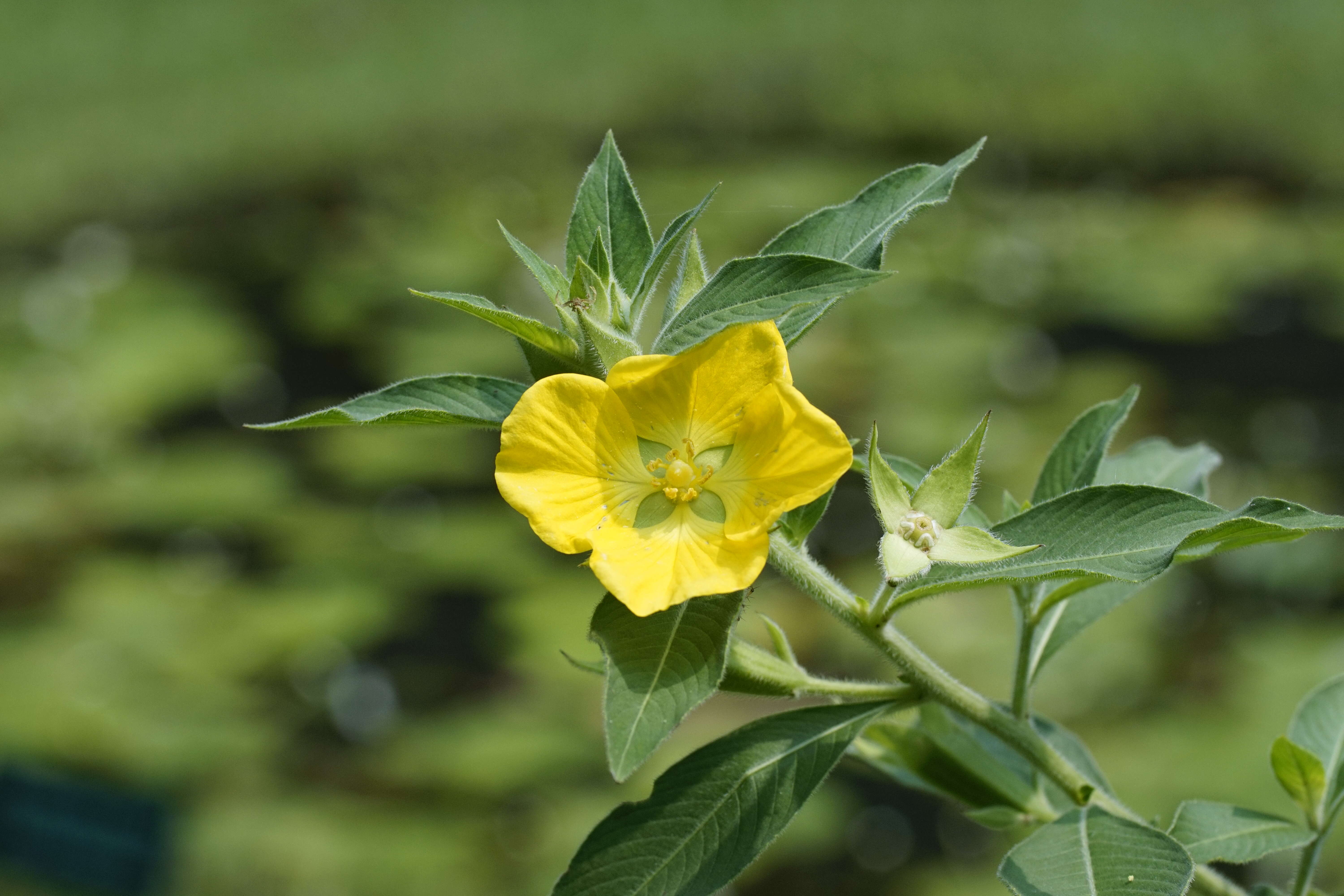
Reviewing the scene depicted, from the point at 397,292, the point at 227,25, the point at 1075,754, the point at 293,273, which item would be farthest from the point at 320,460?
the point at 1075,754

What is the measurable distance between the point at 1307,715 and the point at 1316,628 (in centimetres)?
187

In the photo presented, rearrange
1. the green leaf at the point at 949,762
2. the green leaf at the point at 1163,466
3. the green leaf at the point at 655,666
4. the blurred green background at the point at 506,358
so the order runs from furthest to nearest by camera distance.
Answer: the blurred green background at the point at 506,358, the green leaf at the point at 1163,466, the green leaf at the point at 949,762, the green leaf at the point at 655,666

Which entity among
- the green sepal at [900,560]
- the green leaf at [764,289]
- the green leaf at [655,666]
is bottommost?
the green leaf at [655,666]

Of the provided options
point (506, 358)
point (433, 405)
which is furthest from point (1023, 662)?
point (506, 358)

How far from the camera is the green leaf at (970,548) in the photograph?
0.60m

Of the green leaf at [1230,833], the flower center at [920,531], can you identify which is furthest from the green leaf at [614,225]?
the green leaf at [1230,833]

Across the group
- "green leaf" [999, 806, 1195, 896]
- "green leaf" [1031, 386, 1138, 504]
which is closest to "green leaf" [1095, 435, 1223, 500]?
"green leaf" [1031, 386, 1138, 504]

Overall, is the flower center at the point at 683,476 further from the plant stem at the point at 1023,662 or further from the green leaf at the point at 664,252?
the plant stem at the point at 1023,662

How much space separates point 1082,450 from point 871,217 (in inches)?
9.6

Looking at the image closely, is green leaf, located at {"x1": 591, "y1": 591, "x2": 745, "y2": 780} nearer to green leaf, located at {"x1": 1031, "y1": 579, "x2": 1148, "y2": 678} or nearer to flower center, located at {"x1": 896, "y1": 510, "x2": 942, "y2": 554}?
flower center, located at {"x1": 896, "y1": 510, "x2": 942, "y2": 554}

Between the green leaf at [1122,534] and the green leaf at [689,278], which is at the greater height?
the green leaf at [689,278]

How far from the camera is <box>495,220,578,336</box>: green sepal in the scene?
633mm

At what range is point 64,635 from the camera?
2768mm

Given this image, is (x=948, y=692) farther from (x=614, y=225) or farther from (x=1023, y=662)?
(x=614, y=225)
